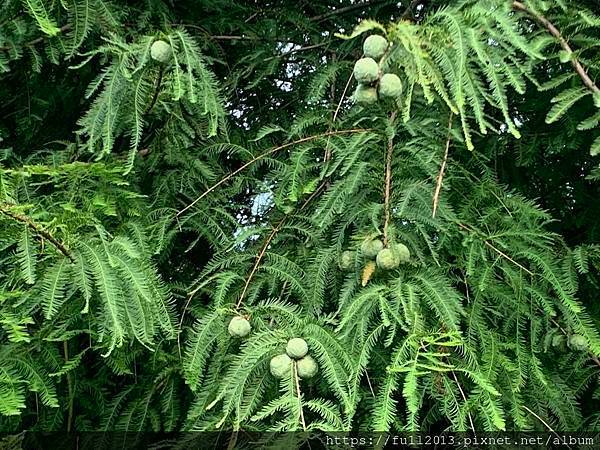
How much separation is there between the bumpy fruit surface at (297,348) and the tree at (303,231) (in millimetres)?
40

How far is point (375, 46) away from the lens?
144cm

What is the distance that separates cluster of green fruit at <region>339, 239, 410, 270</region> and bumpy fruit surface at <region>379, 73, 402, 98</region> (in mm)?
361

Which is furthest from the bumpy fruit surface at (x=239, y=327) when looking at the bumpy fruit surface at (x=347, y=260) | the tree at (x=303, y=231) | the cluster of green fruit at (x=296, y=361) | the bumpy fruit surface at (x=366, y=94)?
the bumpy fruit surface at (x=366, y=94)

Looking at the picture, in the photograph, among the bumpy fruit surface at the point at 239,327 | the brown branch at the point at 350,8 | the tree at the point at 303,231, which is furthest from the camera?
the brown branch at the point at 350,8

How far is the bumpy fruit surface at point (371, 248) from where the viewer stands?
1.62m

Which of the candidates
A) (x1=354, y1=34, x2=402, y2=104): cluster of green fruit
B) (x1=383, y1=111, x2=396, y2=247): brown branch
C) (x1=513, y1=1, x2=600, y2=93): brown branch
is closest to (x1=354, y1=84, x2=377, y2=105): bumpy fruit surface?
(x1=354, y1=34, x2=402, y2=104): cluster of green fruit

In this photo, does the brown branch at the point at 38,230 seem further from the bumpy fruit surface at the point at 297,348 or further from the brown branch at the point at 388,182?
the brown branch at the point at 388,182

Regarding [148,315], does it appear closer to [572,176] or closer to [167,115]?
[167,115]

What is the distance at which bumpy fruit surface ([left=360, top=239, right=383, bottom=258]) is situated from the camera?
5.31ft

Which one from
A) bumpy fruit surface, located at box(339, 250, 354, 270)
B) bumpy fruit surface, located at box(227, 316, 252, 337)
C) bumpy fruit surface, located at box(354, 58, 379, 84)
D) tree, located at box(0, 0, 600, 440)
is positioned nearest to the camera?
bumpy fruit surface, located at box(354, 58, 379, 84)

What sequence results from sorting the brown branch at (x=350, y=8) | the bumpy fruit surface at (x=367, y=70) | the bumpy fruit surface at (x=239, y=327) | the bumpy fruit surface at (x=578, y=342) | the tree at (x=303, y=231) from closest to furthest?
the bumpy fruit surface at (x=367, y=70)
the tree at (x=303, y=231)
the bumpy fruit surface at (x=239, y=327)
the bumpy fruit surface at (x=578, y=342)
the brown branch at (x=350, y=8)

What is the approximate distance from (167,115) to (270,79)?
602mm

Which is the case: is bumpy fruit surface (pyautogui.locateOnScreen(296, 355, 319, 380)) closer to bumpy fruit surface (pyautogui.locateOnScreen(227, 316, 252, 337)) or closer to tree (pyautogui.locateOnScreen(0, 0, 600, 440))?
tree (pyautogui.locateOnScreen(0, 0, 600, 440))

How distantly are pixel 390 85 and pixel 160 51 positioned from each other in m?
0.63
